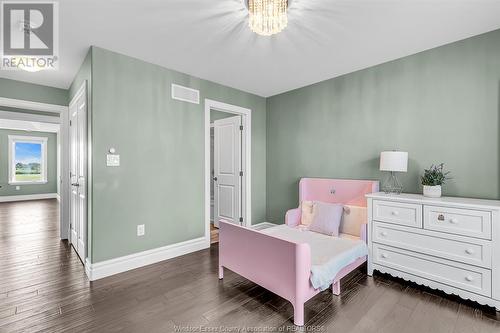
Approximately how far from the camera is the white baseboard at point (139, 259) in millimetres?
2557

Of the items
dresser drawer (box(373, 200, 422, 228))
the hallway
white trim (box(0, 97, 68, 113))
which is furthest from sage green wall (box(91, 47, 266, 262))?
dresser drawer (box(373, 200, 422, 228))

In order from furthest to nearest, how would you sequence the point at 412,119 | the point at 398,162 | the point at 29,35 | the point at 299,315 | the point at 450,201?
1. the point at 412,119
2. the point at 398,162
3. the point at 29,35
4. the point at 450,201
5. the point at 299,315

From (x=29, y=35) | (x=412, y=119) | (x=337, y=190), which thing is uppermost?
(x=29, y=35)

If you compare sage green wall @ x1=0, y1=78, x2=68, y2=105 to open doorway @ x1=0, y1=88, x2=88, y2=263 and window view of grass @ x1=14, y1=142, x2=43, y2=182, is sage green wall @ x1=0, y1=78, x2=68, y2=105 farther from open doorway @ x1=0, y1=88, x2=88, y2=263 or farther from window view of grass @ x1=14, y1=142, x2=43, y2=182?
window view of grass @ x1=14, y1=142, x2=43, y2=182

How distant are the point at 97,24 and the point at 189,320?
2.78m

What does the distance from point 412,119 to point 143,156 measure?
340 centimetres

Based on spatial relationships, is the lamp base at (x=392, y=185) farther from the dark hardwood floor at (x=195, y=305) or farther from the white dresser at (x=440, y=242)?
the dark hardwood floor at (x=195, y=305)

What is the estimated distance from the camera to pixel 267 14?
1.81m

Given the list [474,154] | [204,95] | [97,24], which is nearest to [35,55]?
[97,24]

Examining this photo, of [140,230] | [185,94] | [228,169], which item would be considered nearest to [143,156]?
[140,230]

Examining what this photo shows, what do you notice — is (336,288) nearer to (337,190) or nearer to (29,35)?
(337,190)

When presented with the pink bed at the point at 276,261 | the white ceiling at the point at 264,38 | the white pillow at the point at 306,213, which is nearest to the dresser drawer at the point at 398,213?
the pink bed at the point at 276,261

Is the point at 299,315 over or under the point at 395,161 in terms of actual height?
under

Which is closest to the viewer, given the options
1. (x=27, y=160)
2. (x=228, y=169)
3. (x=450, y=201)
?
(x=450, y=201)
